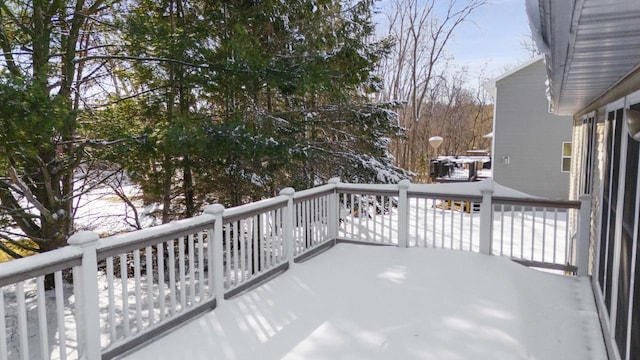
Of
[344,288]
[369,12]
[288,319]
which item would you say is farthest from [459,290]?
[369,12]

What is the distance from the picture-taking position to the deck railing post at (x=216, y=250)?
12.9 ft

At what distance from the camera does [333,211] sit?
20.4ft

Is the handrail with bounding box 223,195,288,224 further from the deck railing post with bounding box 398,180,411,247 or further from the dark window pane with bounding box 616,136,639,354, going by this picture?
the dark window pane with bounding box 616,136,639,354

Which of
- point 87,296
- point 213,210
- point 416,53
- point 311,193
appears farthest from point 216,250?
point 416,53

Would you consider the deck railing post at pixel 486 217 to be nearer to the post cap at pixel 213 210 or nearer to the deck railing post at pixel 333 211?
the deck railing post at pixel 333 211

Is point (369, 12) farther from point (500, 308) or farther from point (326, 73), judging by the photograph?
point (500, 308)

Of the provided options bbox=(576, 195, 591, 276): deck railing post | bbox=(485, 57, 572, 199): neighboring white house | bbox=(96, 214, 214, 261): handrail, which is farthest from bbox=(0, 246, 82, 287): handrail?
bbox=(485, 57, 572, 199): neighboring white house

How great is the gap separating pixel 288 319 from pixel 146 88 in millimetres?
6069

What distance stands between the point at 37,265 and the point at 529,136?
14360 mm

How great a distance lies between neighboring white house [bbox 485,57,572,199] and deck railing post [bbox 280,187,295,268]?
36.3 feet

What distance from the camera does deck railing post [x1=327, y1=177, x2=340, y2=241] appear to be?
6.14 metres

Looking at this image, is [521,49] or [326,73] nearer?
[326,73]

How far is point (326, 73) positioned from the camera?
7070 mm

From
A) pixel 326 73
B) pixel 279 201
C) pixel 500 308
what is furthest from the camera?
pixel 326 73
